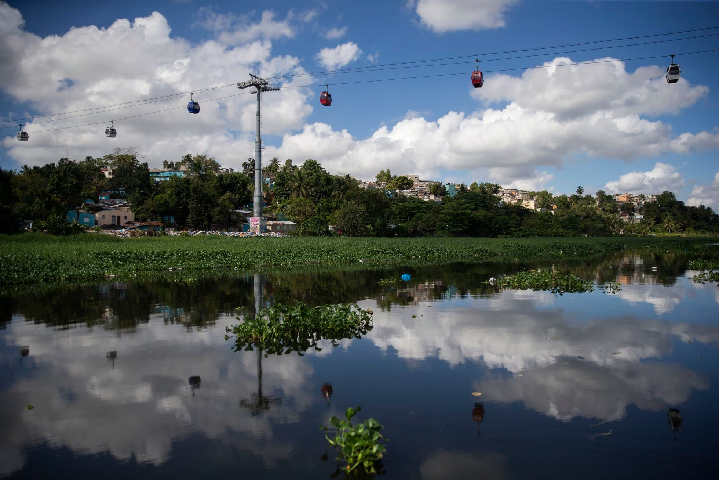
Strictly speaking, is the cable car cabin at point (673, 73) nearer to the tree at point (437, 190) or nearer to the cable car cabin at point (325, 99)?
the cable car cabin at point (325, 99)

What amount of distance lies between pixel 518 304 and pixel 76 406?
11.0m

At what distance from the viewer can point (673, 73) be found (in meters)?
14.7

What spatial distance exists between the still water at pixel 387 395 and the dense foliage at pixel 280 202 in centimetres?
4095

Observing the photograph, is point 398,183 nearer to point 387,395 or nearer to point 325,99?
point 325,99

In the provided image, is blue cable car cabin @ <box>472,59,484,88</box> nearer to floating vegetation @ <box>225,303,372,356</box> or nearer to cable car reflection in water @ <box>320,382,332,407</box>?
floating vegetation @ <box>225,303,372,356</box>

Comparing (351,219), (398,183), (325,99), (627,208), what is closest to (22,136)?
(325,99)

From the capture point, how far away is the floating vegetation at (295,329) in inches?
352

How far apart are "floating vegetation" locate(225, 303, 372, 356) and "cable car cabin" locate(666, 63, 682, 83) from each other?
12538 mm

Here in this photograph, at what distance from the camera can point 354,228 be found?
5469 centimetres

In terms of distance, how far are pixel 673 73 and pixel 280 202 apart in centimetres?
5888

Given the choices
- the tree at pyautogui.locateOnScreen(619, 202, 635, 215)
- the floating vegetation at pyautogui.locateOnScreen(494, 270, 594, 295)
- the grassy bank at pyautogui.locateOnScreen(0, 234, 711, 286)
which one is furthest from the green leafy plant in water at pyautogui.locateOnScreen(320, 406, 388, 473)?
the tree at pyautogui.locateOnScreen(619, 202, 635, 215)

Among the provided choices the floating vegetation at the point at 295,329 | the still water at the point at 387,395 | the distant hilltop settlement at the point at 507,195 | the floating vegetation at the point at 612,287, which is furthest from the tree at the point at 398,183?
the floating vegetation at the point at 295,329

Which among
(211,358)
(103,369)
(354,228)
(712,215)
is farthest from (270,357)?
(712,215)

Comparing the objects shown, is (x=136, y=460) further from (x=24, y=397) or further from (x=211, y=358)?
(x=211, y=358)
